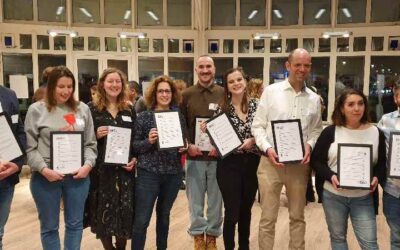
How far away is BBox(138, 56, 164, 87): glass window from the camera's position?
9.05 m

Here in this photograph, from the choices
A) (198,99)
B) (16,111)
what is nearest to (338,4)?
(198,99)

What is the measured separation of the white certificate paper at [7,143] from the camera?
237 centimetres

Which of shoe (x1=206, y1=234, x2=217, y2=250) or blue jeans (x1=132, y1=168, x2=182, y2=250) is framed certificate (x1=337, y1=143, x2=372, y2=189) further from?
shoe (x1=206, y1=234, x2=217, y2=250)

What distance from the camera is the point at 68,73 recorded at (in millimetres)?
2570

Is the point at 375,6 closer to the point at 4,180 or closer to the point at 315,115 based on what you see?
the point at 315,115

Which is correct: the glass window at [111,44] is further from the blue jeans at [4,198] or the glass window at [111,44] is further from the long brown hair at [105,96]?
the blue jeans at [4,198]

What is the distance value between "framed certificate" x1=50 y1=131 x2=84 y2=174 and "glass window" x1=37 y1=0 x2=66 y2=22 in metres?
6.99

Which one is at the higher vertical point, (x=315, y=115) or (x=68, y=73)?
(x=68, y=73)

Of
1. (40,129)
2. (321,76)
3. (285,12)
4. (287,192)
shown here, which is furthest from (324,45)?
(40,129)

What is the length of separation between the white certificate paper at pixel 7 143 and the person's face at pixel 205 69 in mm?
1532

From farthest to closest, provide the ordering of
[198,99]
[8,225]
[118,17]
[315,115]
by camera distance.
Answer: [118,17]
[8,225]
[198,99]
[315,115]

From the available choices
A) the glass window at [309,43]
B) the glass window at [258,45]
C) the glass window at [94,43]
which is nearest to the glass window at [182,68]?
the glass window at [258,45]

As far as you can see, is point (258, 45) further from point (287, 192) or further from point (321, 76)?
point (287, 192)

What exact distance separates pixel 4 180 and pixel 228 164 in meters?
1.53
